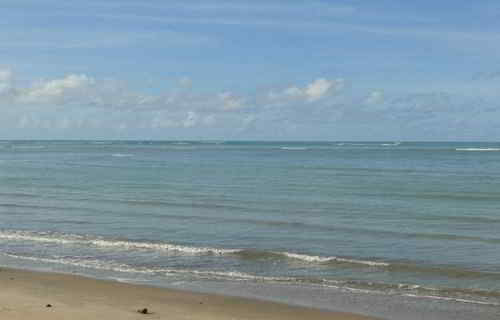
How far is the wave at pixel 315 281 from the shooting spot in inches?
540

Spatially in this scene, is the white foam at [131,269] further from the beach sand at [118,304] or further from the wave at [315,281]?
the beach sand at [118,304]

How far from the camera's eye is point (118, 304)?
41.6ft

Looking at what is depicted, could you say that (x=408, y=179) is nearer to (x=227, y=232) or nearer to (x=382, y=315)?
(x=227, y=232)

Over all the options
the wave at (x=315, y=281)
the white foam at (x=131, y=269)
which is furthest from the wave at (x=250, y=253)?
the white foam at (x=131, y=269)

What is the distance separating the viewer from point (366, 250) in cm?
1847

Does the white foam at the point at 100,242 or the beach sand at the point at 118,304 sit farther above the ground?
the white foam at the point at 100,242

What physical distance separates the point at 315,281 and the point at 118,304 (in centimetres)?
453

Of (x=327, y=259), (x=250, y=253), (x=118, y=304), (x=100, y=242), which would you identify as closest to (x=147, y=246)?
(x=100, y=242)

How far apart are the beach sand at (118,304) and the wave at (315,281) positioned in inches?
64.7

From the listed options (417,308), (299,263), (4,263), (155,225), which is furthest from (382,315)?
(155,225)

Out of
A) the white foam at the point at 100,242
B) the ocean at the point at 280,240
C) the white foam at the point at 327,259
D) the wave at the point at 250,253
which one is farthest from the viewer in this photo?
the white foam at the point at 100,242

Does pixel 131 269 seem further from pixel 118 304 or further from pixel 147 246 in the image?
pixel 118 304

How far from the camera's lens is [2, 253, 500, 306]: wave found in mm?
13711

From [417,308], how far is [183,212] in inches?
600
